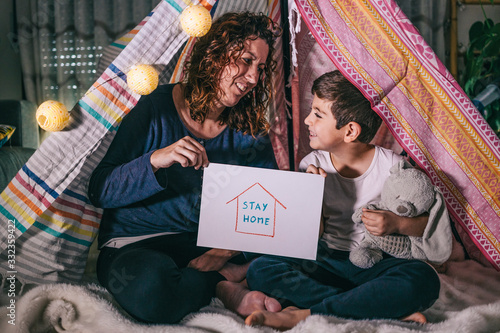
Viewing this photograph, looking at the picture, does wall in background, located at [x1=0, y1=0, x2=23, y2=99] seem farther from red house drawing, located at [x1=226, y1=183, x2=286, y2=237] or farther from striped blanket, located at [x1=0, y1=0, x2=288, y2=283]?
red house drawing, located at [x1=226, y1=183, x2=286, y2=237]

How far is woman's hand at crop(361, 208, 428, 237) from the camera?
3.15 ft

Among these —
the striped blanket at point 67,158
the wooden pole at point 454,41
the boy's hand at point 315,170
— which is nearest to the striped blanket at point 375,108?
the striped blanket at point 67,158

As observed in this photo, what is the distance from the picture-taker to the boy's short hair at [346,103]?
3.29ft

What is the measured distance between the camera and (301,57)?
117 cm

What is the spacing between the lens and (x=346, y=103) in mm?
1001

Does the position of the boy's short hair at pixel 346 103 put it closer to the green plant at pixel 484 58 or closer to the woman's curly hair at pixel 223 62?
the woman's curly hair at pixel 223 62

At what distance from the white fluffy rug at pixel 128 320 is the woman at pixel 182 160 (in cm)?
5

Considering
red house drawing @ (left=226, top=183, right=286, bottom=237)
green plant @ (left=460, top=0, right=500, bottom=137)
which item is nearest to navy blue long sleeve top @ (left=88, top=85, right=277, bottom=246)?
red house drawing @ (left=226, top=183, right=286, bottom=237)

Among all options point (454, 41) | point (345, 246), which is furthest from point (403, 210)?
point (454, 41)

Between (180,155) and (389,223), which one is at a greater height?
(180,155)

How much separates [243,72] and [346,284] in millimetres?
595

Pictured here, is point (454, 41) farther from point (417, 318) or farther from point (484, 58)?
point (417, 318)

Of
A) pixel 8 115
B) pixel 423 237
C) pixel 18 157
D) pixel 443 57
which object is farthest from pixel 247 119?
pixel 443 57

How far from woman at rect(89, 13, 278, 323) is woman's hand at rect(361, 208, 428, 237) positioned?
350 mm
